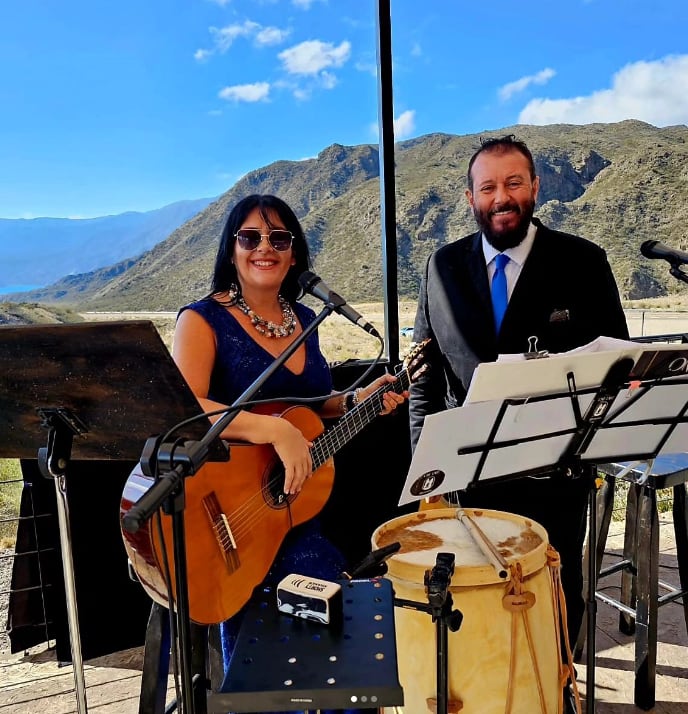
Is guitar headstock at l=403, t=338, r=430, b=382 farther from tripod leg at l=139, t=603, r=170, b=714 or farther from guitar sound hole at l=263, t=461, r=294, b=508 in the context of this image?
tripod leg at l=139, t=603, r=170, b=714

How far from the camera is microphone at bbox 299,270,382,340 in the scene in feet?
4.70

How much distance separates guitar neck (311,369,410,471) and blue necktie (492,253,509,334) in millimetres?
381

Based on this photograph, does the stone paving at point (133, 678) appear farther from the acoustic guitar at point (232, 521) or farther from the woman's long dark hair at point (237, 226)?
the woman's long dark hair at point (237, 226)

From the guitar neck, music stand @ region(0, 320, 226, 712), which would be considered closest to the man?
the guitar neck

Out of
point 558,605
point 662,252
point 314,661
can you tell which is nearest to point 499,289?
point 662,252

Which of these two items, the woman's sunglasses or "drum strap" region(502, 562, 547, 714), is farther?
the woman's sunglasses

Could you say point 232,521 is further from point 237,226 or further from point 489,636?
point 237,226

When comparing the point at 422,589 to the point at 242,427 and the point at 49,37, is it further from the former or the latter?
the point at 49,37

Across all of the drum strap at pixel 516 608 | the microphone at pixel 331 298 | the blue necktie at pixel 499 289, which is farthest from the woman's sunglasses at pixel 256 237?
the drum strap at pixel 516 608

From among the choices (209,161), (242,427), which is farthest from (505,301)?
(209,161)

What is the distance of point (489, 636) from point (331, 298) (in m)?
0.84

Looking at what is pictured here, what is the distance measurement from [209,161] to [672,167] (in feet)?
11.1

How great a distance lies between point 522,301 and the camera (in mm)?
2043

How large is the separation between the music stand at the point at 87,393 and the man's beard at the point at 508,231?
133 cm
